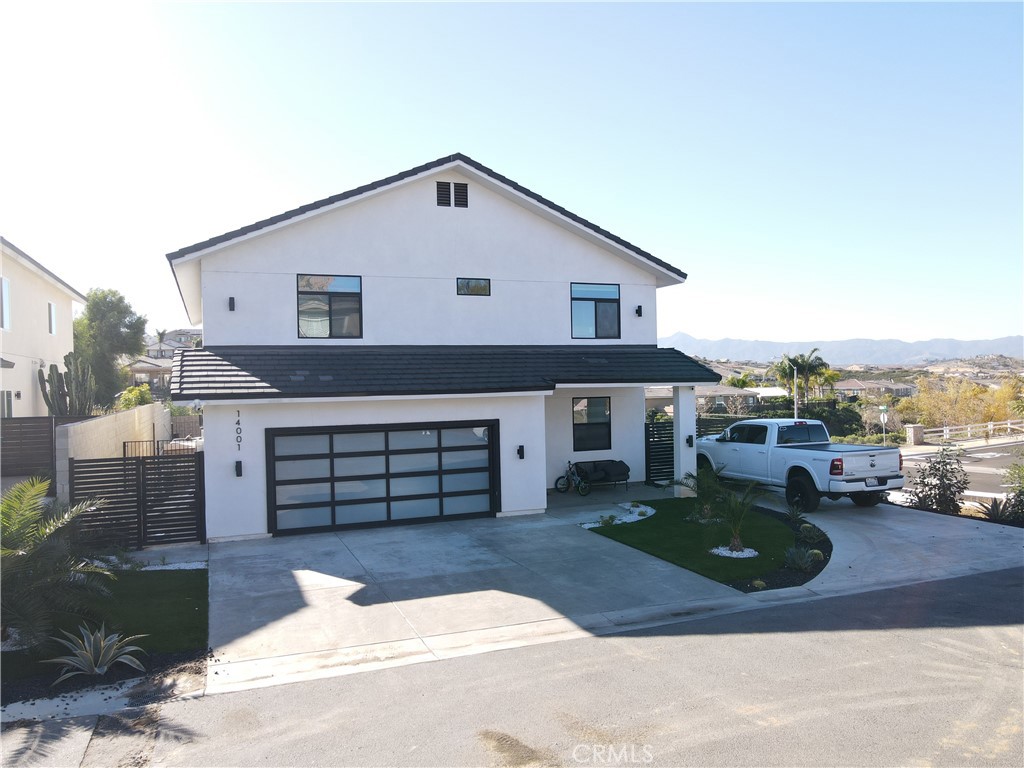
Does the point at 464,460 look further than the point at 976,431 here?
No

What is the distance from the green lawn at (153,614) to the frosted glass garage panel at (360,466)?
3.66 metres

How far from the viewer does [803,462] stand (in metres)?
15.1

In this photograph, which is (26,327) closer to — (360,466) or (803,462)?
(360,466)

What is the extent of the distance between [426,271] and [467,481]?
192 inches

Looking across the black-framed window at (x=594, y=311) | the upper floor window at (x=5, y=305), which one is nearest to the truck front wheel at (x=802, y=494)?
the black-framed window at (x=594, y=311)

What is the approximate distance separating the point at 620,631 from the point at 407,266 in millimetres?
10220

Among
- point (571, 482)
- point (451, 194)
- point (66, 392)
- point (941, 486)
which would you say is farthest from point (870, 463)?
point (66, 392)

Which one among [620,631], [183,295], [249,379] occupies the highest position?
[183,295]

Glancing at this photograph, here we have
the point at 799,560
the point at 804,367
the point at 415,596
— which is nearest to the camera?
the point at 415,596

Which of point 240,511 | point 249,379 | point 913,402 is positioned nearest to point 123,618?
point 240,511

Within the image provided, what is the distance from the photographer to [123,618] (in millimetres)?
8648

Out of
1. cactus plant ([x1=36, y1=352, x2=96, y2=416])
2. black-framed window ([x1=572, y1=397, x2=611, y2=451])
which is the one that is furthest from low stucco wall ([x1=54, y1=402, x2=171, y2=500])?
black-framed window ([x1=572, y1=397, x2=611, y2=451])

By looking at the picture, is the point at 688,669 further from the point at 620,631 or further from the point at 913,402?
the point at 913,402

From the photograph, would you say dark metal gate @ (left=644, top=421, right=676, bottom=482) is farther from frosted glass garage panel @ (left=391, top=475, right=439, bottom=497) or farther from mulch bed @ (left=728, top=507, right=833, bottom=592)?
mulch bed @ (left=728, top=507, right=833, bottom=592)
